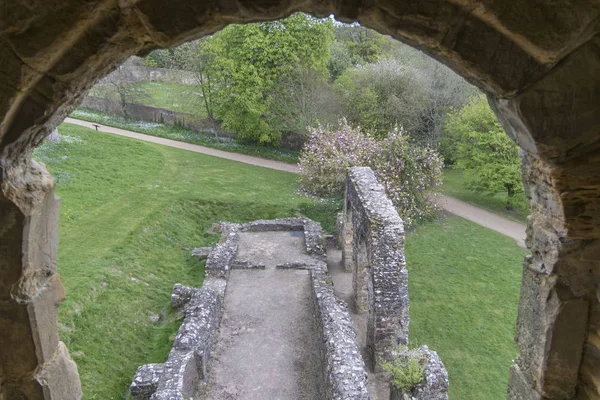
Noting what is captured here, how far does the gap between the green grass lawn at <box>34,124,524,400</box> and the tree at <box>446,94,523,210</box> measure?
94.9 inches

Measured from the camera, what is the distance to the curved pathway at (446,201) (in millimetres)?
18953

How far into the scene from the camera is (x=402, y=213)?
1794 centimetres

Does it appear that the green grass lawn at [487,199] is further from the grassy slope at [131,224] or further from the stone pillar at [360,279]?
the stone pillar at [360,279]

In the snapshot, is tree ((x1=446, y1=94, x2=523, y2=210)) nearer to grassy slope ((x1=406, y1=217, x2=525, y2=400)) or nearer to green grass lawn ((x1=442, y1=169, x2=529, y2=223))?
green grass lawn ((x1=442, y1=169, x2=529, y2=223))

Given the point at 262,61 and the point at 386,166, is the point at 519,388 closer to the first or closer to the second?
the point at 386,166

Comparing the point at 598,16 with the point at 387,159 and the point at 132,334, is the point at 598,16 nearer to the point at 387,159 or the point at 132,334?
the point at 132,334

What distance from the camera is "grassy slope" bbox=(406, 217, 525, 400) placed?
10.6 meters

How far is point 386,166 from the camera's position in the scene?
18.0m

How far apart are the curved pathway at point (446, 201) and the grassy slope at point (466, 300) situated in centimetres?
76

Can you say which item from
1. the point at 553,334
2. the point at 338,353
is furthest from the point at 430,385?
the point at 553,334

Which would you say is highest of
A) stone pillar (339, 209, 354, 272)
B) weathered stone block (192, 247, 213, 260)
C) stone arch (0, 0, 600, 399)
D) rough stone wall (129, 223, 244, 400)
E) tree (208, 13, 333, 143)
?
tree (208, 13, 333, 143)

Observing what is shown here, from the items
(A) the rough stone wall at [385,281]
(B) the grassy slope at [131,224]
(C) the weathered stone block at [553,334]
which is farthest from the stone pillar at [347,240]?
(C) the weathered stone block at [553,334]

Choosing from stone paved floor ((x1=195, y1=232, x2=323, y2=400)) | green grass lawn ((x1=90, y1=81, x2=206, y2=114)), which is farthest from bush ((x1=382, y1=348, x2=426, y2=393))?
green grass lawn ((x1=90, y1=81, x2=206, y2=114))

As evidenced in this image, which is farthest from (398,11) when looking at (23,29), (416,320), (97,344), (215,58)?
(215,58)
